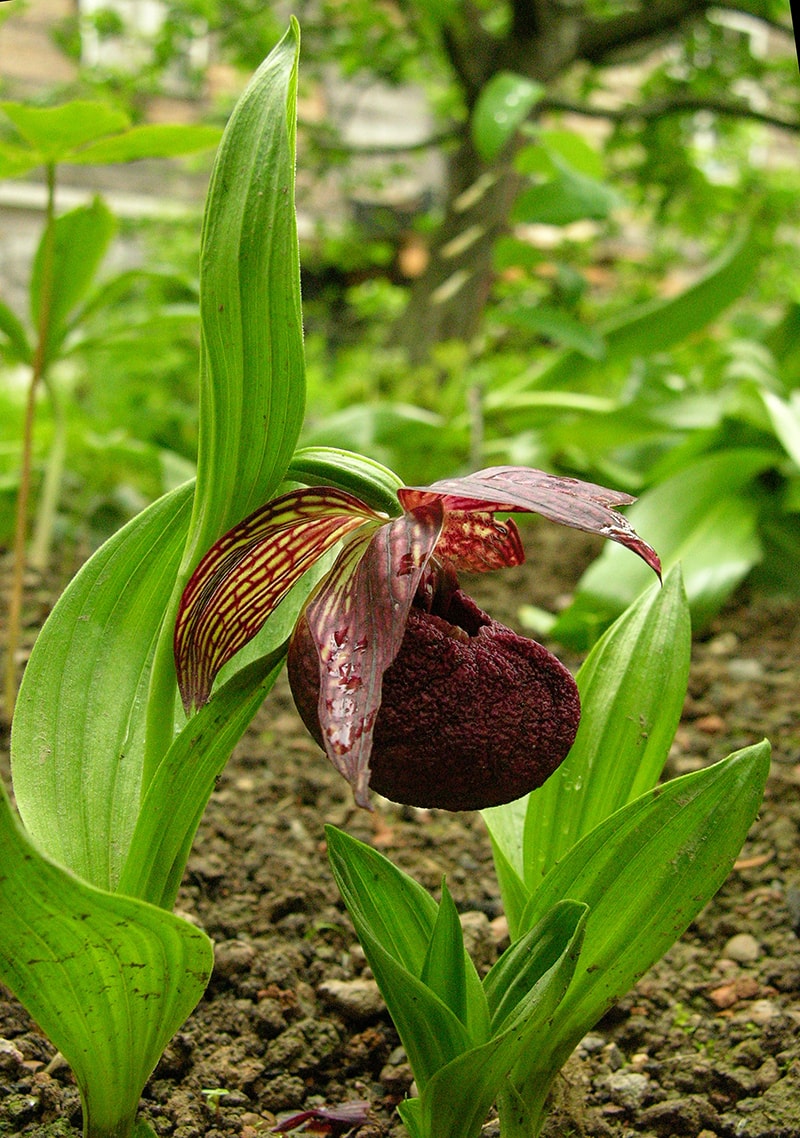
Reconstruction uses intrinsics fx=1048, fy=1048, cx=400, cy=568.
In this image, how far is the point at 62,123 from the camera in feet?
3.36

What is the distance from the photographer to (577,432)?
210cm

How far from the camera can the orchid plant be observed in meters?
0.54

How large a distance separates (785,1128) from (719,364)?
1913 mm

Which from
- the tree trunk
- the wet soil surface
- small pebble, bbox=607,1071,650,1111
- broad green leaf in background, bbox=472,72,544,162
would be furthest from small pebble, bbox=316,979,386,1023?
the tree trunk

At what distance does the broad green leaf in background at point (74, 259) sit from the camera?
4.66 ft

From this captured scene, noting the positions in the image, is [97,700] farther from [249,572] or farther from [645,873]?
[645,873]

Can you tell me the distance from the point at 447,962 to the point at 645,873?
13cm

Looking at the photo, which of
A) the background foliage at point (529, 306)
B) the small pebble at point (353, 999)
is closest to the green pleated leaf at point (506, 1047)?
the small pebble at point (353, 999)

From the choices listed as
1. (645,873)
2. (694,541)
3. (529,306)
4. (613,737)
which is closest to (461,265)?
(529,306)

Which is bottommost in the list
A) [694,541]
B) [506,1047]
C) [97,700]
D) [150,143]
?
[694,541]

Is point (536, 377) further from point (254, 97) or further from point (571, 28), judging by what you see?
point (254, 97)

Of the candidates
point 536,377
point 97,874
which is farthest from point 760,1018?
point 536,377

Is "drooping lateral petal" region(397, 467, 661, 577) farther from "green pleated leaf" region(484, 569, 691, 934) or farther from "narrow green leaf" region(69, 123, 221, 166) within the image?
"narrow green leaf" region(69, 123, 221, 166)

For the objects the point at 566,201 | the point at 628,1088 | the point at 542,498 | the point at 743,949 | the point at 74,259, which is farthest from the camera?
the point at 566,201
